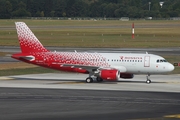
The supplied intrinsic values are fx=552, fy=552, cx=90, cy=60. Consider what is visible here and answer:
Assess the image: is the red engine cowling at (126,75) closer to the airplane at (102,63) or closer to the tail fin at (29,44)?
the airplane at (102,63)

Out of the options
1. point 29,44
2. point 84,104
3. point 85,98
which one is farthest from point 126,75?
point 84,104

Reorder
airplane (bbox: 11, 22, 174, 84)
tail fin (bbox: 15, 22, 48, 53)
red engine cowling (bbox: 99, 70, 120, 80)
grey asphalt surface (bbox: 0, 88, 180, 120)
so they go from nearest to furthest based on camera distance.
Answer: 1. grey asphalt surface (bbox: 0, 88, 180, 120)
2. red engine cowling (bbox: 99, 70, 120, 80)
3. airplane (bbox: 11, 22, 174, 84)
4. tail fin (bbox: 15, 22, 48, 53)

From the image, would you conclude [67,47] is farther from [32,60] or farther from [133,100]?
[133,100]

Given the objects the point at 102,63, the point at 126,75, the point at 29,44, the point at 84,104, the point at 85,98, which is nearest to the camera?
the point at 84,104

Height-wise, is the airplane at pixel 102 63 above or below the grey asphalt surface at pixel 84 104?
above

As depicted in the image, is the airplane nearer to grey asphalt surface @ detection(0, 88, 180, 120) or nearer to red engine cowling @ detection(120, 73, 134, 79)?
red engine cowling @ detection(120, 73, 134, 79)

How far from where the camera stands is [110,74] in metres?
56.5

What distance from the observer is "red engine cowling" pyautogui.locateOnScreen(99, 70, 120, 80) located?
185 ft

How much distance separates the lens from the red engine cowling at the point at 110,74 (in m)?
56.3

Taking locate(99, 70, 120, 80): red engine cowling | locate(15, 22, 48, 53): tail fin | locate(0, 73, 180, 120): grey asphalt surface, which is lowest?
locate(0, 73, 180, 120): grey asphalt surface

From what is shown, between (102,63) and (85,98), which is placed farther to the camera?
(102,63)

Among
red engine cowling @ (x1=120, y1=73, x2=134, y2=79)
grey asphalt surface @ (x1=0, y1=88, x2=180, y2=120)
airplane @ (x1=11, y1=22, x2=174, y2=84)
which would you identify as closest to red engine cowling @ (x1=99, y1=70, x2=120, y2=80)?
airplane @ (x1=11, y1=22, x2=174, y2=84)

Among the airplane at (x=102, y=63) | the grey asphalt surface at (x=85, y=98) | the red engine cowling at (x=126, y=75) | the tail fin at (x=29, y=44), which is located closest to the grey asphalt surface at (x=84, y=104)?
the grey asphalt surface at (x=85, y=98)

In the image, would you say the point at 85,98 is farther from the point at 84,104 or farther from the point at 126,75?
the point at 126,75
